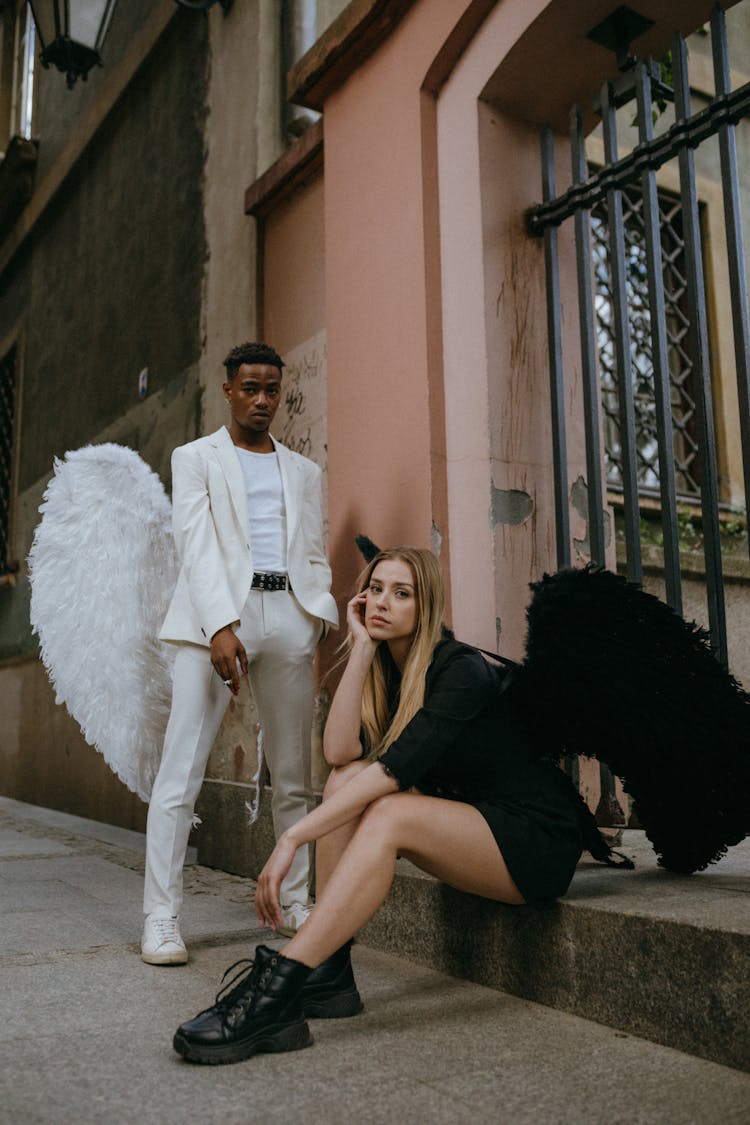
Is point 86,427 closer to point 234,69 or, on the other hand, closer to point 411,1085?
point 234,69

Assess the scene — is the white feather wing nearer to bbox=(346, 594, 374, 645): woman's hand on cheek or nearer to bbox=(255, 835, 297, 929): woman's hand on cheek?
bbox=(346, 594, 374, 645): woman's hand on cheek

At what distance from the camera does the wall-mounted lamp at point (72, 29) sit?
588 centimetres

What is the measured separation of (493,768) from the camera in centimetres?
254

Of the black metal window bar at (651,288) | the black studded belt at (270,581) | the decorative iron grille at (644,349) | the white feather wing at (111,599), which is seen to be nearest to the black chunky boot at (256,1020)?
the black studded belt at (270,581)

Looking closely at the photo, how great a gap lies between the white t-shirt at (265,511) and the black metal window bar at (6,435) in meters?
6.38

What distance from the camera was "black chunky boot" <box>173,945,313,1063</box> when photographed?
80.8 inches

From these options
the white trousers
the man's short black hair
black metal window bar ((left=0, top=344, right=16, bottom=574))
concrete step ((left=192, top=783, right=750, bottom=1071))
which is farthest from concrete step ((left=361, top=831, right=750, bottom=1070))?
black metal window bar ((left=0, top=344, right=16, bottom=574))

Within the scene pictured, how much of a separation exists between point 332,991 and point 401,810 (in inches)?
18.1

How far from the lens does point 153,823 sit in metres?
3.07

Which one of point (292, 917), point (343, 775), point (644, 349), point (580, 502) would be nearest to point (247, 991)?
point (343, 775)

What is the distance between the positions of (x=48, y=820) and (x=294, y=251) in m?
4.19

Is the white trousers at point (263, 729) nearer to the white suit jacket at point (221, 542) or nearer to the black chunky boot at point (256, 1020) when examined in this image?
the white suit jacket at point (221, 542)

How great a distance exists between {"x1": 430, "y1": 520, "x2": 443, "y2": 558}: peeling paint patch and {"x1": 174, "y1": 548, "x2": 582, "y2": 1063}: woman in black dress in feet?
2.06

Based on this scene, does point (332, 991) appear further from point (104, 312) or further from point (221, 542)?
point (104, 312)
